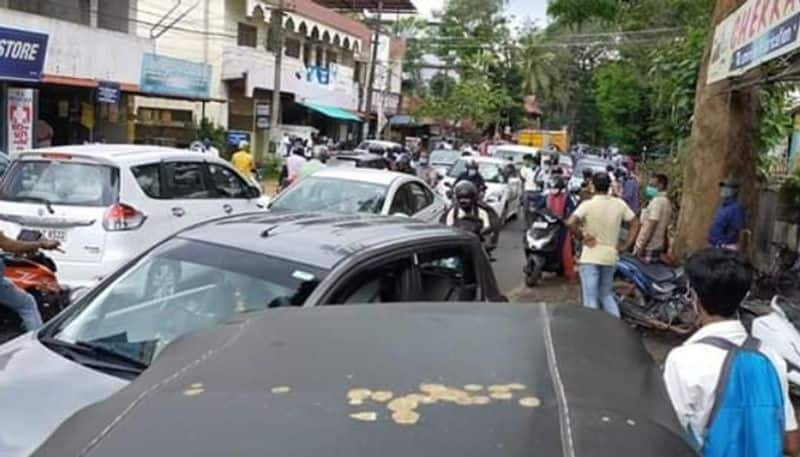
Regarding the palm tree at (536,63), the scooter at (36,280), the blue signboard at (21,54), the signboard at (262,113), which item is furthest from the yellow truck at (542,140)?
the scooter at (36,280)

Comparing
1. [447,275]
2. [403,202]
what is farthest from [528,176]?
[447,275]

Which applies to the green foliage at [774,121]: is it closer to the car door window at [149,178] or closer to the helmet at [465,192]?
the helmet at [465,192]

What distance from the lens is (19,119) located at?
18234 mm

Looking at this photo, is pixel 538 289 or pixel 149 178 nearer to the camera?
pixel 149 178

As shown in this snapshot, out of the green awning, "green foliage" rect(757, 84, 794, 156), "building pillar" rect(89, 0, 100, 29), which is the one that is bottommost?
the green awning

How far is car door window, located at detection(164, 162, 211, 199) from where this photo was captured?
9.37 meters

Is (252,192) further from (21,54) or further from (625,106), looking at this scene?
(625,106)

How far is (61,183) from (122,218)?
690 mm

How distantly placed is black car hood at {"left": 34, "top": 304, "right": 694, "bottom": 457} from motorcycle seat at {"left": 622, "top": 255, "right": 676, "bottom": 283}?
6102 mm

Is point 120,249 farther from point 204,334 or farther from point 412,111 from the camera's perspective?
point 412,111

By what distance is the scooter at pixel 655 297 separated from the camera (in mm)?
8164

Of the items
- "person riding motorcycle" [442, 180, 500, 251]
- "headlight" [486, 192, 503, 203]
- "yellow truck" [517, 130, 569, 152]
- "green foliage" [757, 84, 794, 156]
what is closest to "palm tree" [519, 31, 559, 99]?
"yellow truck" [517, 130, 569, 152]

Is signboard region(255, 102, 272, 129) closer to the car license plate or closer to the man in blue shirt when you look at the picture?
the car license plate

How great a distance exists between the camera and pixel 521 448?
165 centimetres
